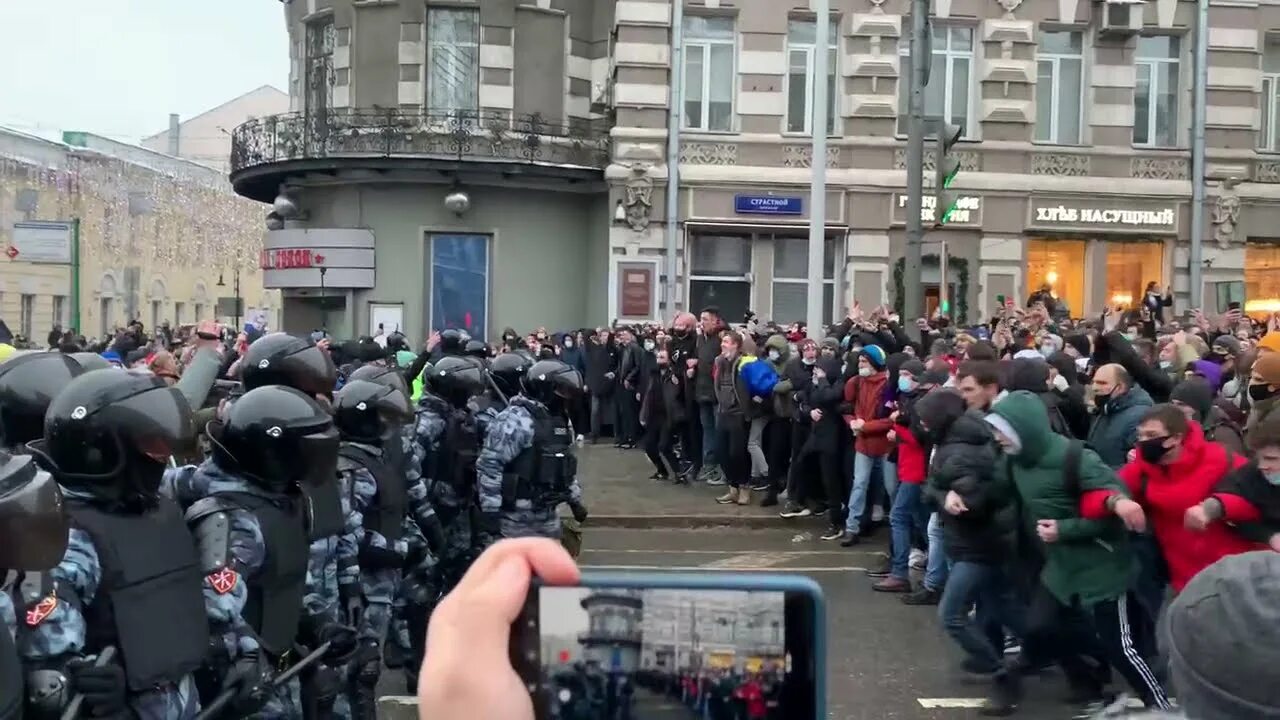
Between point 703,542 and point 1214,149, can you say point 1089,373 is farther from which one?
point 1214,149

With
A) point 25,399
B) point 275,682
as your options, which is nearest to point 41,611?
point 275,682

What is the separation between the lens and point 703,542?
11695mm

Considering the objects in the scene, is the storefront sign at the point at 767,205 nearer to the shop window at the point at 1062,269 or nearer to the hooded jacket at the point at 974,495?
the shop window at the point at 1062,269

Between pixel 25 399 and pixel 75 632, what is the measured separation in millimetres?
1772

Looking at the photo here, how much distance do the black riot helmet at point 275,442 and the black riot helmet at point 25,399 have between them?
81cm

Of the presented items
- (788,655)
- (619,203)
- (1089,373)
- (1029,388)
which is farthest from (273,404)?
(619,203)

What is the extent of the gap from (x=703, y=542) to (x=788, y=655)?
9.84m

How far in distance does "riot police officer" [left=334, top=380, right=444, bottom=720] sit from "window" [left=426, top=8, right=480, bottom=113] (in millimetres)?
17962

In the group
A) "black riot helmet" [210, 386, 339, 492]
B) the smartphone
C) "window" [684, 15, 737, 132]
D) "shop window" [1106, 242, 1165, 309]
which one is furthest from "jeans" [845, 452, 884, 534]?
"shop window" [1106, 242, 1165, 309]

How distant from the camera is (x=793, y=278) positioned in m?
22.4

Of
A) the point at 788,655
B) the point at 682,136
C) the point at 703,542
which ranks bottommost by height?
the point at 703,542

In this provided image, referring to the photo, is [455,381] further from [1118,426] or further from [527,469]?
[1118,426]

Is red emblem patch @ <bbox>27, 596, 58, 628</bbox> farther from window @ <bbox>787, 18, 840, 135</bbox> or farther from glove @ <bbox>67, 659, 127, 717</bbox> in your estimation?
window @ <bbox>787, 18, 840, 135</bbox>

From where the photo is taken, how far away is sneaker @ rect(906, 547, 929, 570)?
9383 millimetres
